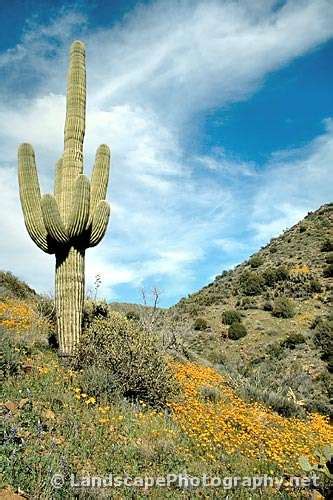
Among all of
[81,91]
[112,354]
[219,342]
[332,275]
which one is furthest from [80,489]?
[332,275]

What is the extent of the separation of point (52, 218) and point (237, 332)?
1930cm

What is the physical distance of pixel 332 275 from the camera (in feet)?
102

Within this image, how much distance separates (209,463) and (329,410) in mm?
11005

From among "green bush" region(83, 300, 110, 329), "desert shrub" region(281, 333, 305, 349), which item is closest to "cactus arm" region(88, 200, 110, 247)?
"green bush" region(83, 300, 110, 329)

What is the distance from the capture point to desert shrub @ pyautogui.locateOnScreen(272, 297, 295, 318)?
2753cm

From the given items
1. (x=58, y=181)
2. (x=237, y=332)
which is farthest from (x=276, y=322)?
(x=58, y=181)

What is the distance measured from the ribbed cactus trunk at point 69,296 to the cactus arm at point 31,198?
0.48 metres

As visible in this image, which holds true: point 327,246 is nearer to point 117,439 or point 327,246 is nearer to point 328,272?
point 328,272

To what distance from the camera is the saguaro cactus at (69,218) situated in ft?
29.0

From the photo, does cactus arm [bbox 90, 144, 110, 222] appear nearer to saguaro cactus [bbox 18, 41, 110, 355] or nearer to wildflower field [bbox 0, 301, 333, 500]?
saguaro cactus [bbox 18, 41, 110, 355]

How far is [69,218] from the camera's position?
891 cm

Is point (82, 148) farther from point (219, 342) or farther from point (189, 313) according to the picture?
point (189, 313)

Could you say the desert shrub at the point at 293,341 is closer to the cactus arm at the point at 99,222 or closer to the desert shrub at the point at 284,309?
the desert shrub at the point at 284,309

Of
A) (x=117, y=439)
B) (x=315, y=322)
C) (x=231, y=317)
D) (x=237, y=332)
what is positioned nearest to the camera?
(x=117, y=439)
